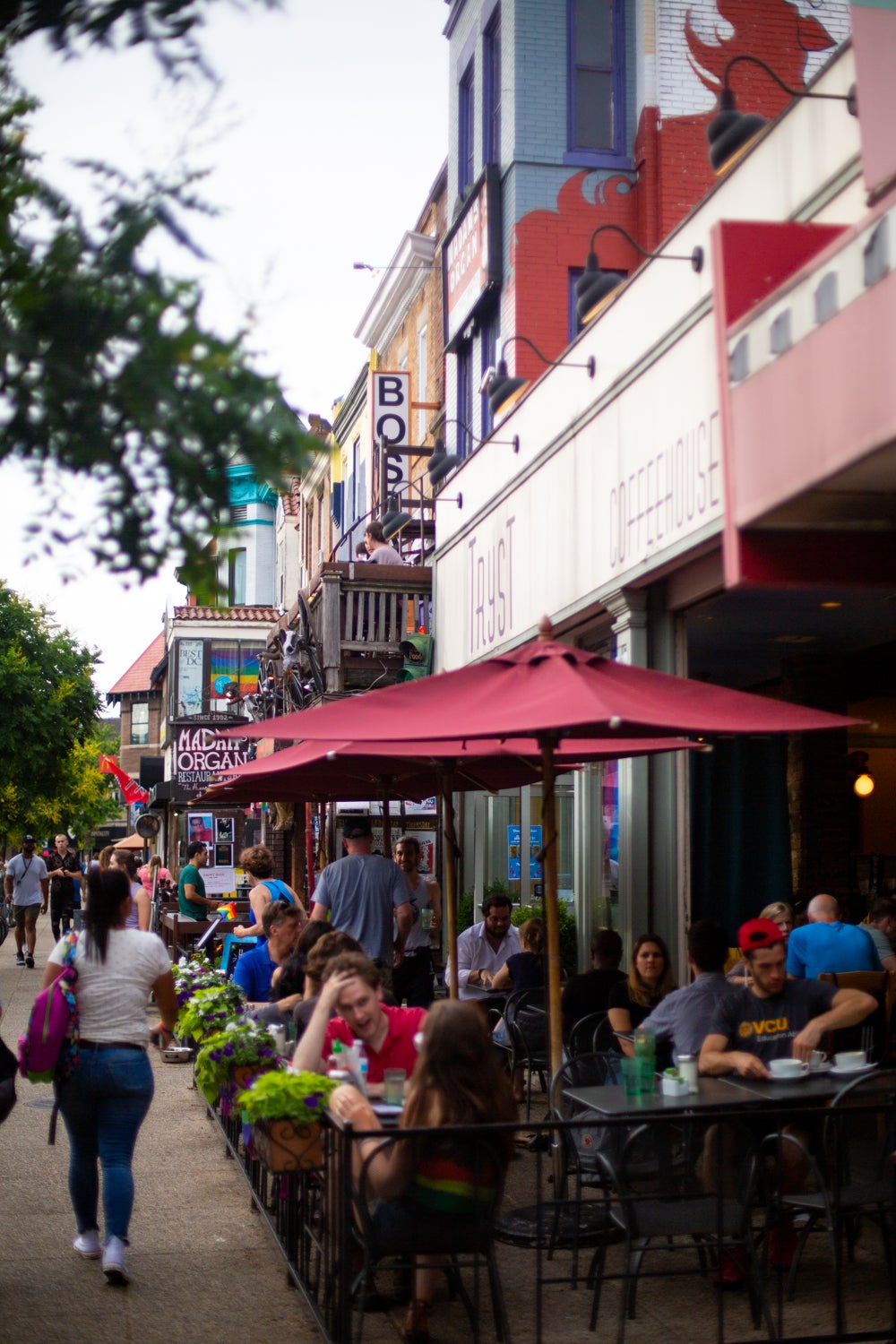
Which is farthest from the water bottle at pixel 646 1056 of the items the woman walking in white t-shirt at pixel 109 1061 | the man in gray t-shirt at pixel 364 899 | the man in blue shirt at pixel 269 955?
the man in gray t-shirt at pixel 364 899

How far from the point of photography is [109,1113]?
6.24 m

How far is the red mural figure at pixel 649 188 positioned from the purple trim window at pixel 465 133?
2.21 meters

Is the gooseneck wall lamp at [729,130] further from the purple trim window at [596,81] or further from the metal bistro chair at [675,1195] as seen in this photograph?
the purple trim window at [596,81]

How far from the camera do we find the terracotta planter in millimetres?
5434

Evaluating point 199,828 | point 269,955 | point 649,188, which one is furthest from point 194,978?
point 199,828

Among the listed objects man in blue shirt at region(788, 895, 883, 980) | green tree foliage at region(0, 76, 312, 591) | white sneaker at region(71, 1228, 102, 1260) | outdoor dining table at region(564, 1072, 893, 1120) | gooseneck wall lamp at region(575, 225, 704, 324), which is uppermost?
gooseneck wall lamp at region(575, 225, 704, 324)

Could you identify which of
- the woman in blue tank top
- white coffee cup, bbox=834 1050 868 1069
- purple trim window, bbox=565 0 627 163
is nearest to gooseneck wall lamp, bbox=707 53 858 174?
white coffee cup, bbox=834 1050 868 1069

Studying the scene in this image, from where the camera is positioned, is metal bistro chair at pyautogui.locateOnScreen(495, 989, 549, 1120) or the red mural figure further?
the red mural figure

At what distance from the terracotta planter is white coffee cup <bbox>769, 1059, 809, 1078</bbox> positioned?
75.6 inches

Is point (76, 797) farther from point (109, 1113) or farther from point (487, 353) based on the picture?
point (109, 1113)

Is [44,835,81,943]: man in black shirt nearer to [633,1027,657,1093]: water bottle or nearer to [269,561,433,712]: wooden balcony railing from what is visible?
[269,561,433,712]: wooden balcony railing

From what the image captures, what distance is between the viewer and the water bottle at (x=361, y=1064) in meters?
5.70

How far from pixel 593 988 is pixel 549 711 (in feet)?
10.7

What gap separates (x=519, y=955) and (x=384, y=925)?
1.07 metres
